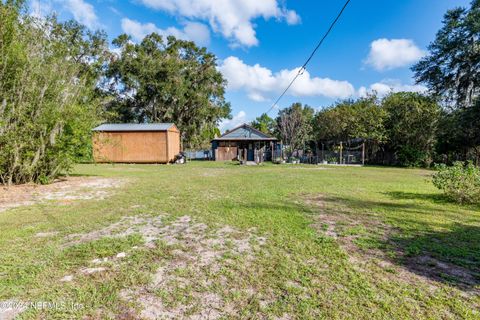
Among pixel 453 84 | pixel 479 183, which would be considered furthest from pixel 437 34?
pixel 479 183

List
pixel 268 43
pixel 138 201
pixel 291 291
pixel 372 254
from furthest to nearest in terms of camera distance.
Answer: pixel 268 43 < pixel 138 201 < pixel 372 254 < pixel 291 291

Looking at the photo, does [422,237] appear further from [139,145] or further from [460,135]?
[460,135]

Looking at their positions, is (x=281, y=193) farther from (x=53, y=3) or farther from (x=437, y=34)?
(x=437, y=34)

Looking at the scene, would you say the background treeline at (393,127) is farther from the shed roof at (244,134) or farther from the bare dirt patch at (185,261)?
the bare dirt patch at (185,261)

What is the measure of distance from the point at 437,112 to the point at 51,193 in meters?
21.6

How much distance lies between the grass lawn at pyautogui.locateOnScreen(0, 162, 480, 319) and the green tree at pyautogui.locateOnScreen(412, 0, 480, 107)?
18426 mm

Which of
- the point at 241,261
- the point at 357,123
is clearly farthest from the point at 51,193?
the point at 357,123

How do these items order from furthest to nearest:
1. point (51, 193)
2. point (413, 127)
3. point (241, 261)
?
point (413, 127)
point (51, 193)
point (241, 261)

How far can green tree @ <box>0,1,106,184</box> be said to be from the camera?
6.98 m

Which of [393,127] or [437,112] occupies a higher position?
[437,112]

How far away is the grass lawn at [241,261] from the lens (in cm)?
199

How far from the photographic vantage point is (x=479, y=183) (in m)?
5.73

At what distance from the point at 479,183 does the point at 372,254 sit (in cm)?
474

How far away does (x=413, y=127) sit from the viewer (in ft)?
60.6
